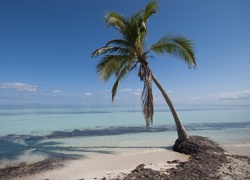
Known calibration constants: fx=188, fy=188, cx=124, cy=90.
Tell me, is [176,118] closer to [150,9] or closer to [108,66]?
[108,66]

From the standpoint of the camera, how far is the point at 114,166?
20.3 ft

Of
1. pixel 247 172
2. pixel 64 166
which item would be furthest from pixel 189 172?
pixel 64 166

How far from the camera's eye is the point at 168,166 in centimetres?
590

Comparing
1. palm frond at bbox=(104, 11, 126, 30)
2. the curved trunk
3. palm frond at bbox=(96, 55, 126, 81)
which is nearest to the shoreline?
the curved trunk

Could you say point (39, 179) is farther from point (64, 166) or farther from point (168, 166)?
point (168, 166)

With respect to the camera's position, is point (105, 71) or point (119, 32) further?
point (119, 32)

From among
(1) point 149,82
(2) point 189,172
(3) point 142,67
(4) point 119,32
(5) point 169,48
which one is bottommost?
(2) point 189,172

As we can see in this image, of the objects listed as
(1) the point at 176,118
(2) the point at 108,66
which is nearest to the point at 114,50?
(2) the point at 108,66

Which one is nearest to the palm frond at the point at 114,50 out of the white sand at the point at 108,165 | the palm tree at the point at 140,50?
the palm tree at the point at 140,50

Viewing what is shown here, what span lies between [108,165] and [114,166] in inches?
9.6

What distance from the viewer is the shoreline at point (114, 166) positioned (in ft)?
17.5

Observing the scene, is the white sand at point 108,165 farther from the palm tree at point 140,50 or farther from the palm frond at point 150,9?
the palm frond at point 150,9

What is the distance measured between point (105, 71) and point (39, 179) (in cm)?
472

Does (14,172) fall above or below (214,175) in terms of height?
below
